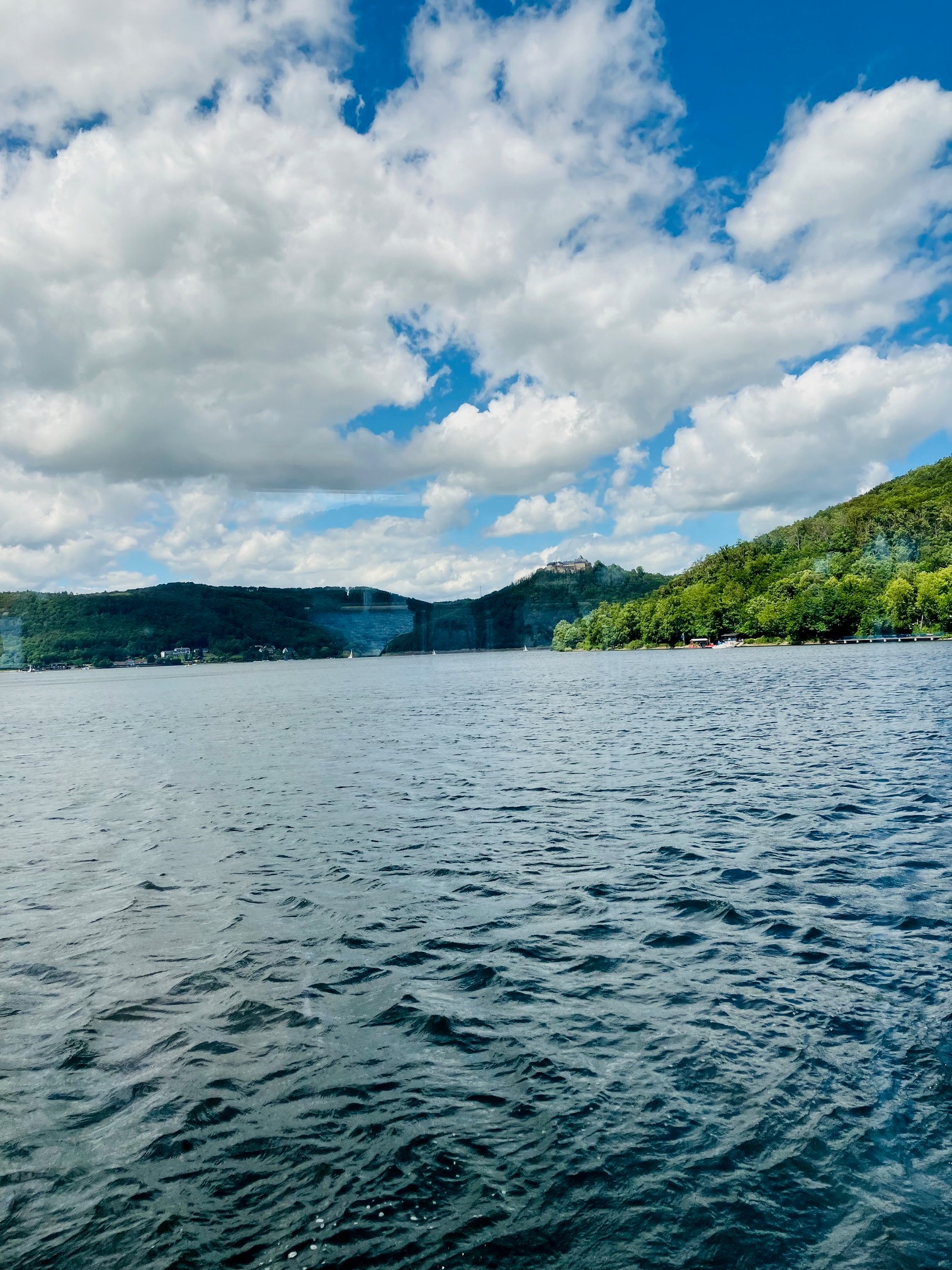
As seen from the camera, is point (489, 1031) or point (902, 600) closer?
point (489, 1031)

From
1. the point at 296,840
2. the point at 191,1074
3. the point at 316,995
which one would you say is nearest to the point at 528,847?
the point at 296,840

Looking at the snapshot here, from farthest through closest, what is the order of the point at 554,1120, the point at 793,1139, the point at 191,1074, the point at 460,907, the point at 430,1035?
1. the point at 460,907
2. the point at 430,1035
3. the point at 191,1074
4. the point at 554,1120
5. the point at 793,1139

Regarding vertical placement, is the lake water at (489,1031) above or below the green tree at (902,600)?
below

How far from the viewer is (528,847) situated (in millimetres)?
20094

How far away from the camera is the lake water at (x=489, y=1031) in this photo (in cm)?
703

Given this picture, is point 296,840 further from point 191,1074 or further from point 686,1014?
point 686,1014

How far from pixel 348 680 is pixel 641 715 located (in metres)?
97.9

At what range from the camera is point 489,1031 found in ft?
34.6

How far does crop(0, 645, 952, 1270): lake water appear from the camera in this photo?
7.03 m

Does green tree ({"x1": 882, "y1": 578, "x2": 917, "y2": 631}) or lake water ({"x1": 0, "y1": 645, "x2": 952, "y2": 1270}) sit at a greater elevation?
green tree ({"x1": 882, "y1": 578, "x2": 917, "y2": 631})

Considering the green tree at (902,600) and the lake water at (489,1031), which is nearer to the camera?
the lake water at (489,1031)

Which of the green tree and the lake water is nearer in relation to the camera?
the lake water

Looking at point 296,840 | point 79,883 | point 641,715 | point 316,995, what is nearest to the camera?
point 316,995

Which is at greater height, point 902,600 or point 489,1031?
point 902,600
